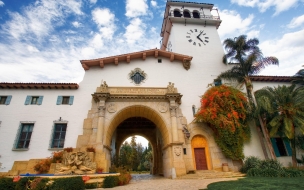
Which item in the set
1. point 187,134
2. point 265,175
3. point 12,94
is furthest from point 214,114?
point 12,94

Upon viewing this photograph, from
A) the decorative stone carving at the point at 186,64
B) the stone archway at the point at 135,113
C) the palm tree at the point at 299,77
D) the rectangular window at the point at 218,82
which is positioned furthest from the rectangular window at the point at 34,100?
the palm tree at the point at 299,77

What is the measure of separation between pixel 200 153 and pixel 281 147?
27.2 ft

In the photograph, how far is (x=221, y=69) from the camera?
19.5m

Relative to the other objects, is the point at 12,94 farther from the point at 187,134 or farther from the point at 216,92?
the point at 216,92

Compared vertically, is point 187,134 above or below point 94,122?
below

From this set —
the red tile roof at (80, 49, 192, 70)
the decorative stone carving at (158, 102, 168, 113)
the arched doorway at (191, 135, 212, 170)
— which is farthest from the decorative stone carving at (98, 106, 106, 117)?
the arched doorway at (191, 135, 212, 170)

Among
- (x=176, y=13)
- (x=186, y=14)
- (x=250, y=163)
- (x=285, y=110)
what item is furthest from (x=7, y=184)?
(x=186, y=14)

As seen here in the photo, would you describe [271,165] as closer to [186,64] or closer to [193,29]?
[186,64]

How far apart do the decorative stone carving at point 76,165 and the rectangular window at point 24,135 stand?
484 cm

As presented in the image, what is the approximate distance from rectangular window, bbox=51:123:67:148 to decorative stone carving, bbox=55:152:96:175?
8.95ft

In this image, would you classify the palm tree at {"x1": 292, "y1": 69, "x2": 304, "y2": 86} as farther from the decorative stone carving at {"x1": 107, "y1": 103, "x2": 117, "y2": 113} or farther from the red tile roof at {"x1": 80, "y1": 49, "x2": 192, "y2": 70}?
the decorative stone carving at {"x1": 107, "y1": 103, "x2": 117, "y2": 113}

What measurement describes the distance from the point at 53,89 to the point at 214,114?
15714 millimetres

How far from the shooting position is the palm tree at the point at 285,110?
1365 centimetres

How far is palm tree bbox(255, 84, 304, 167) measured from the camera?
44.8 feet
